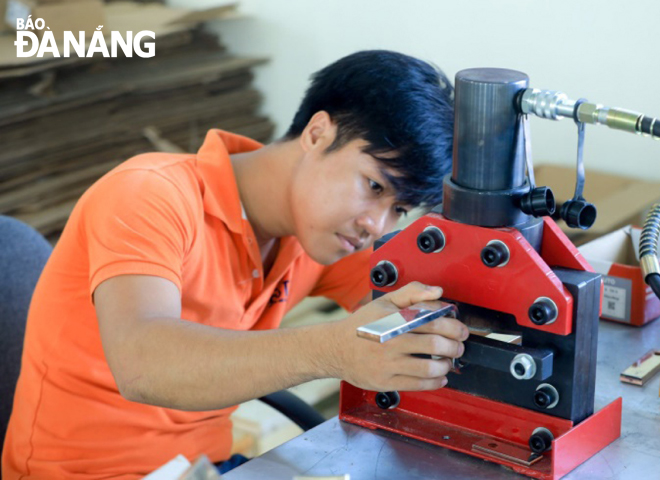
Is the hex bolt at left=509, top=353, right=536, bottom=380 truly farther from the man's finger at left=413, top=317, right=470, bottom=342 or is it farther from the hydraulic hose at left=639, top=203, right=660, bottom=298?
the hydraulic hose at left=639, top=203, right=660, bottom=298

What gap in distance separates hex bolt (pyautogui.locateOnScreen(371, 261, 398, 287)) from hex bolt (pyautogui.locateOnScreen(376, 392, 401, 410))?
163 millimetres

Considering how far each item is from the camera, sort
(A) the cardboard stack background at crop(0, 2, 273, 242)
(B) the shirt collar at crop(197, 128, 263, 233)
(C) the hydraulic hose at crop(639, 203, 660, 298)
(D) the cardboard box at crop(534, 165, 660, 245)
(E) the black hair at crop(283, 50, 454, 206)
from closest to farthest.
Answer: (C) the hydraulic hose at crop(639, 203, 660, 298), (E) the black hair at crop(283, 50, 454, 206), (B) the shirt collar at crop(197, 128, 263, 233), (D) the cardboard box at crop(534, 165, 660, 245), (A) the cardboard stack background at crop(0, 2, 273, 242)

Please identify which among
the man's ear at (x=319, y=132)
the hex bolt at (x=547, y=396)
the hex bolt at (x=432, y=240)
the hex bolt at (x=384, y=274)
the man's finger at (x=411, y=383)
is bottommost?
the hex bolt at (x=547, y=396)

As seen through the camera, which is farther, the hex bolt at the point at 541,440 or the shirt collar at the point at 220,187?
the shirt collar at the point at 220,187

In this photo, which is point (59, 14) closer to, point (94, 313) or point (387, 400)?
point (94, 313)

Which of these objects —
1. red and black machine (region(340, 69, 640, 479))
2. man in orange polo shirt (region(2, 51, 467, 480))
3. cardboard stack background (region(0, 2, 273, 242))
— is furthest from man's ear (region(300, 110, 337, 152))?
cardboard stack background (region(0, 2, 273, 242))

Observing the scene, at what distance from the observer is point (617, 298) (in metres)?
1.46

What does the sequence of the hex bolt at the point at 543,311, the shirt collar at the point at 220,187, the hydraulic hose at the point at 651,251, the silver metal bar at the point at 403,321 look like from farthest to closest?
the shirt collar at the point at 220,187
the hydraulic hose at the point at 651,251
the hex bolt at the point at 543,311
the silver metal bar at the point at 403,321

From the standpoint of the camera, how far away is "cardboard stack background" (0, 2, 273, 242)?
232 cm

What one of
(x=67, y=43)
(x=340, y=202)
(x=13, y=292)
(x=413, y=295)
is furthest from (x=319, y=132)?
(x=67, y=43)

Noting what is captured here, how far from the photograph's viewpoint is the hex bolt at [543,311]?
3.16ft

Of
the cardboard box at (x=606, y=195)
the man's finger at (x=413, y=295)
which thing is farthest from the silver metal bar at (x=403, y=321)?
the cardboard box at (x=606, y=195)

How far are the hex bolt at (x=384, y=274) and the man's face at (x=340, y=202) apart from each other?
265 mm

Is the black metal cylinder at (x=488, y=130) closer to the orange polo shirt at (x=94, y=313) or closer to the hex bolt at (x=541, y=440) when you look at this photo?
the hex bolt at (x=541, y=440)
